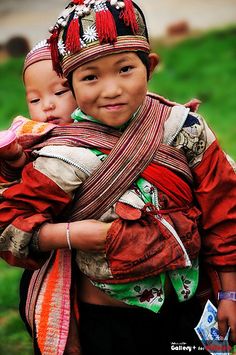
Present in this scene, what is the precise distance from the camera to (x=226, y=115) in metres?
8.34

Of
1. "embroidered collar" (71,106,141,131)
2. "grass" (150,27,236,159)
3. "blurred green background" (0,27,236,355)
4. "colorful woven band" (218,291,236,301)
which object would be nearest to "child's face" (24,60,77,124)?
"embroidered collar" (71,106,141,131)

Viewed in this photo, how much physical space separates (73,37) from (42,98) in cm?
50

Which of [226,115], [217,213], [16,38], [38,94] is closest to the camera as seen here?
[217,213]

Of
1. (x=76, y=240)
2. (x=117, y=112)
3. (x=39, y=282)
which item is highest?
(x=117, y=112)

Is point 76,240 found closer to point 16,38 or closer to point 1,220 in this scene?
point 1,220

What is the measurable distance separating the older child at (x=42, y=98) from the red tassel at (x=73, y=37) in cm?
→ 28

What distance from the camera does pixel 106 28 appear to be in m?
2.70

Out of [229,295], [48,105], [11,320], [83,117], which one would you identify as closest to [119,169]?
[83,117]

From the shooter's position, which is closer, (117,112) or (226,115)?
(117,112)

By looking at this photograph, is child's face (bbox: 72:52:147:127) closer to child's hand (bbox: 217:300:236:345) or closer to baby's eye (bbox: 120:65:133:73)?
baby's eye (bbox: 120:65:133:73)

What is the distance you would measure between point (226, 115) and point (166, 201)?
18.4 ft

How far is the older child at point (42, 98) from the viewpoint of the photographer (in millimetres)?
2961

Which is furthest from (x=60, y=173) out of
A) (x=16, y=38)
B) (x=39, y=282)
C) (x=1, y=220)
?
(x=16, y=38)

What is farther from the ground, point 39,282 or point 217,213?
point 217,213
